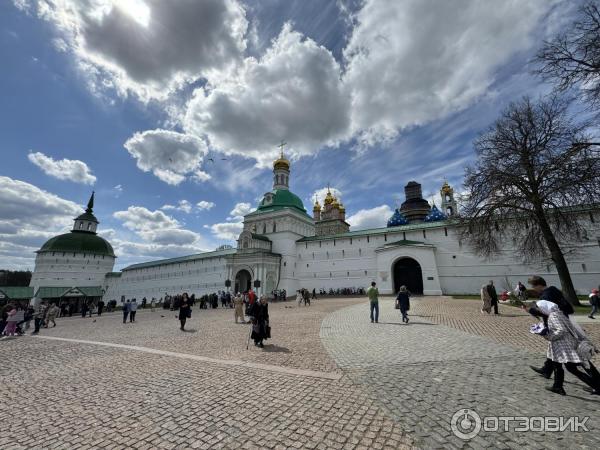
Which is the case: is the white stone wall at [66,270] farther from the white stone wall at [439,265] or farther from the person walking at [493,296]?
the person walking at [493,296]

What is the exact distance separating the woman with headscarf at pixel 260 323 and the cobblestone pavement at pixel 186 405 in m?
0.82

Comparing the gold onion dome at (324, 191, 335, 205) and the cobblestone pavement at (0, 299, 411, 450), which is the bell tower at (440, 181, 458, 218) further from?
the cobblestone pavement at (0, 299, 411, 450)

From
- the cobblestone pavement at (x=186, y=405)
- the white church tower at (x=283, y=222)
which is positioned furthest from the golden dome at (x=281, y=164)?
the cobblestone pavement at (x=186, y=405)

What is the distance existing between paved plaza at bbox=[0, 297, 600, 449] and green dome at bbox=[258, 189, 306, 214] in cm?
3586

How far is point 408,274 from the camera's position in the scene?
1243 inches

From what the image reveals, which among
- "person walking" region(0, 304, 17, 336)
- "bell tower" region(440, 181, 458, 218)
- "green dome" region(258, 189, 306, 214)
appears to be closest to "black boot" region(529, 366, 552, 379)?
"person walking" region(0, 304, 17, 336)

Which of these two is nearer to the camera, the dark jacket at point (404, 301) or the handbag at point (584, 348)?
the handbag at point (584, 348)

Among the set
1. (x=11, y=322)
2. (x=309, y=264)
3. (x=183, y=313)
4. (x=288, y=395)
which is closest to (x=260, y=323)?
(x=288, y=395)

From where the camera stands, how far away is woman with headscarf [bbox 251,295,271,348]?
8102 millimetres

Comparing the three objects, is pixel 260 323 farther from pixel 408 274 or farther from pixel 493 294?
pixel 408 274

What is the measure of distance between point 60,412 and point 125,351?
454cm

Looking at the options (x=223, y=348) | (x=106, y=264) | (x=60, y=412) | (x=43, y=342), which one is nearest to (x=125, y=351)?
(x=223, y=348)

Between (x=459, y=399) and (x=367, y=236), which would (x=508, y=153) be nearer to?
(x=459, y=399)

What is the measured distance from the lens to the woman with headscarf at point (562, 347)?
392 centimetres
